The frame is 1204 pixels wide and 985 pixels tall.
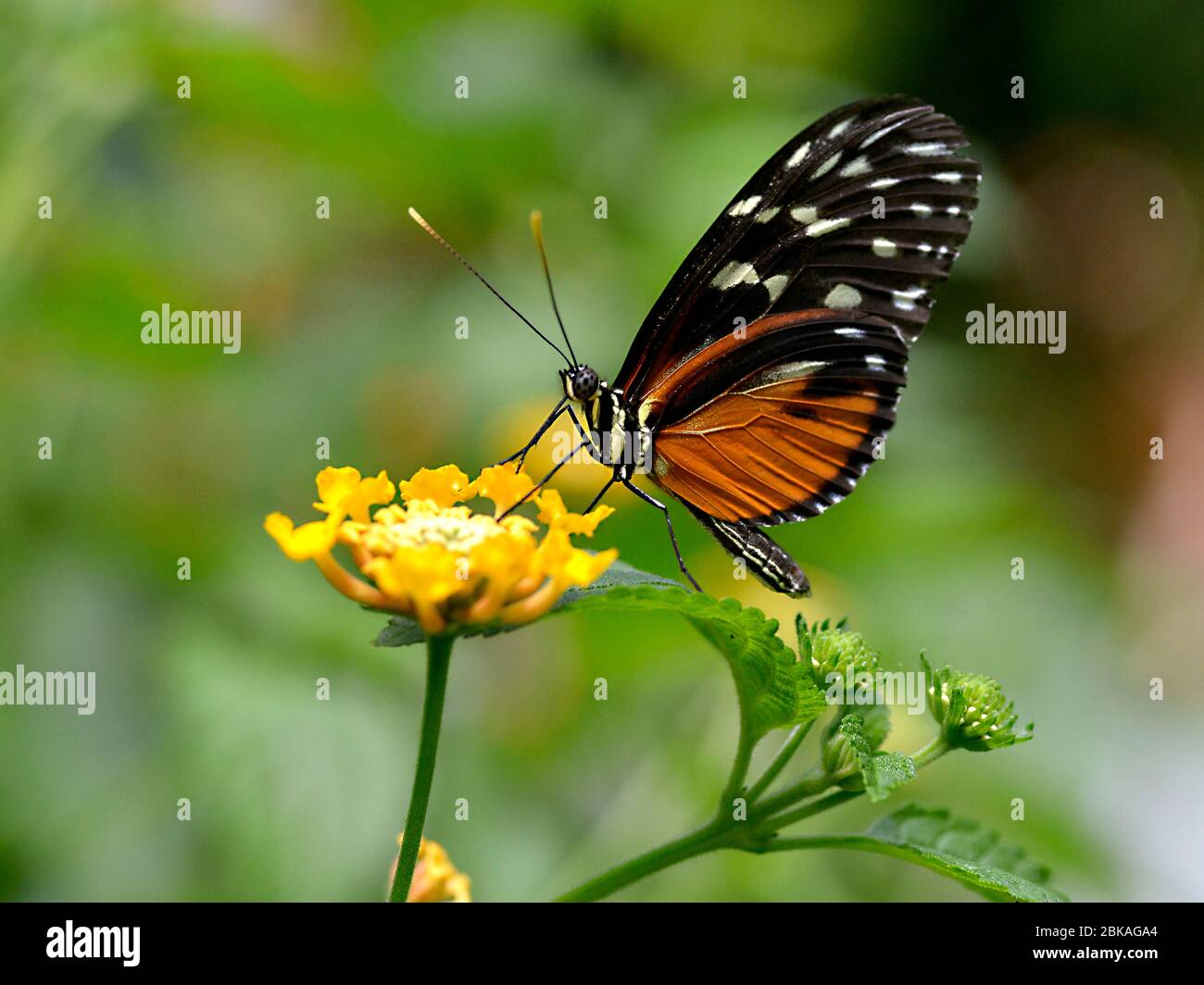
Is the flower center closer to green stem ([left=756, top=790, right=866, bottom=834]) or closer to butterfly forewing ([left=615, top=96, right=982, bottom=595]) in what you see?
green stem ([left=756, top=790, right=866, bottom=834])

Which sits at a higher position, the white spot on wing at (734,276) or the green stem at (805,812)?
→ the white spot on wing at (734,276)

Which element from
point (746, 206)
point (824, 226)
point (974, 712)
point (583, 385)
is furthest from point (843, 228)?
point (974, 712)

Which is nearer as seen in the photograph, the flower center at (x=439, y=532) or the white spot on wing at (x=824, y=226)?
the flower center at (x=439, y=532)

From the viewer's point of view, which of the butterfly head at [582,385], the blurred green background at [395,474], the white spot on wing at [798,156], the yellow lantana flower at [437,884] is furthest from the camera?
the blurred green background at [395,474]

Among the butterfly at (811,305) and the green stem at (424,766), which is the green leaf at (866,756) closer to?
the green stem at (424,766)

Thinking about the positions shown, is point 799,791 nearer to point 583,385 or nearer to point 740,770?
point 740,770

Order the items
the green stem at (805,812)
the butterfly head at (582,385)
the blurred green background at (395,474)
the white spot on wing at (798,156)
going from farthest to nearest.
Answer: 1. the blurred green background at (395,474)
2. the butterfly head at (582,385)
3. the white spot on wing at (798,156)
4. the green stem at (805,812)

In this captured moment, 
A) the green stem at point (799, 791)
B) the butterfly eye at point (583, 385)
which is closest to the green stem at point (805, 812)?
the green stem at point (799, 791)
